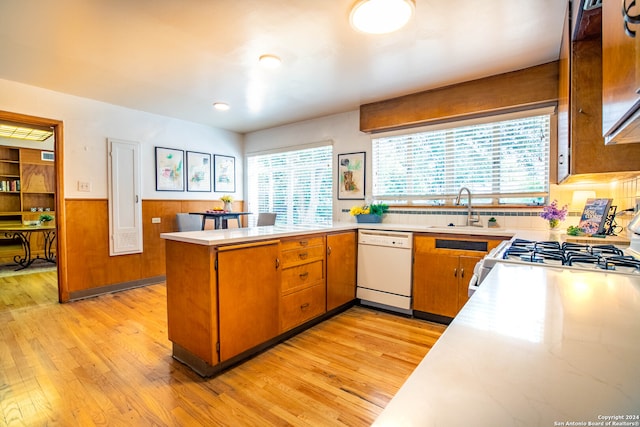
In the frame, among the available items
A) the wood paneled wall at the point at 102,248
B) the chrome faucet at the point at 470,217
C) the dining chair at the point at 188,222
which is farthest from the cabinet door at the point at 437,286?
the wood paneled wall at the point at 102,248

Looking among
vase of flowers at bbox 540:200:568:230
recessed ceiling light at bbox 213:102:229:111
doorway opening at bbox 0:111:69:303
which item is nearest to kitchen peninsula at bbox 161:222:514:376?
vase of flowers at bbox 540:200:568:230

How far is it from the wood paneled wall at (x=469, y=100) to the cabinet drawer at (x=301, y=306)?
2075 mm

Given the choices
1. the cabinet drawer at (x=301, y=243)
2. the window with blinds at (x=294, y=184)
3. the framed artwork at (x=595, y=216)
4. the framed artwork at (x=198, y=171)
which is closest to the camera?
the framed artwork at (x=595, y=216)

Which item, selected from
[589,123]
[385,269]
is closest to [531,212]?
[589,123]

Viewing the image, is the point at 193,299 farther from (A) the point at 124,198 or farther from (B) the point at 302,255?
(A) the point at 124,198

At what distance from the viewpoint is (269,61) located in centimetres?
257

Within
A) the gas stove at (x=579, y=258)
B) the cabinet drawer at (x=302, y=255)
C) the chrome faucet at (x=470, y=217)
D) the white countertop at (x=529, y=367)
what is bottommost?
the cabinet drawer at (x=302, y=255)

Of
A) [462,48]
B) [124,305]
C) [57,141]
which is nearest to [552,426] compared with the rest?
[462,48]

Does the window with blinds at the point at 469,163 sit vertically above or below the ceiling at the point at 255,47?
below

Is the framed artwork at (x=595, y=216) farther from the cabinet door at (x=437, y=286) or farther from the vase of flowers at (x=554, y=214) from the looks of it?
the cabinet door at (x=437, y=286)

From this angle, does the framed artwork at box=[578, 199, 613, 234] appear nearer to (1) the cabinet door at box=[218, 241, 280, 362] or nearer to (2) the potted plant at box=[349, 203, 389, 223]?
(2) the potted plant at box=[349, 203, 389, 223]

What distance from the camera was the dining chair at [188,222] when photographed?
14.0 ft

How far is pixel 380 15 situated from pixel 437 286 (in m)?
2.25

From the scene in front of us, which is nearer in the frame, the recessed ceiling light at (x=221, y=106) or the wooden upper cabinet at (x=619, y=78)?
the wooden upper cabinet at (x=619, y=78)
